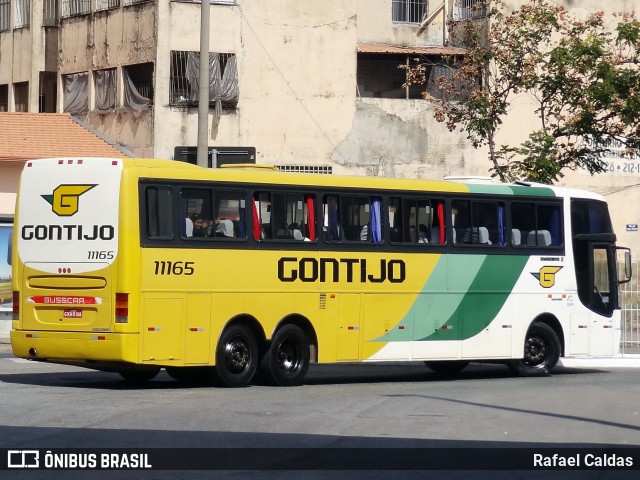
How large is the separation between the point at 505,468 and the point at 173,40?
28947 millimetres

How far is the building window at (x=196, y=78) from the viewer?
128 feet

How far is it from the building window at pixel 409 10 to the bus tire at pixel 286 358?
84.5 feet

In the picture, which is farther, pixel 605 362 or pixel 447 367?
pixel 605 362

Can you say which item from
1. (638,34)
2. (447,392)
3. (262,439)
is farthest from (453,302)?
(638,34)

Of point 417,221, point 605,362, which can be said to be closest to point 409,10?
point 605,362

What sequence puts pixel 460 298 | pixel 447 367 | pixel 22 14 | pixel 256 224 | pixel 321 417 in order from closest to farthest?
pixel 321 417 → pixel 256 224 → pixel 460 298 → pixel 447 367 → pixel 22 14

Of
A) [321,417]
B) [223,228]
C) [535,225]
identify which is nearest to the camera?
[321,417]

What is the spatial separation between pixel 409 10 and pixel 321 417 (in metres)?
31.2

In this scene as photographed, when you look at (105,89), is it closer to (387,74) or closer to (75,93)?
(75,93)

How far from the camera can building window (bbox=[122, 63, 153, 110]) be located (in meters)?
39.5

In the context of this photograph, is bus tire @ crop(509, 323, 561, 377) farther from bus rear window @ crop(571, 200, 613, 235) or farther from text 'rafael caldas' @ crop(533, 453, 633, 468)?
text 'rafael caldas' @ crop(533, 453, 633, 468)

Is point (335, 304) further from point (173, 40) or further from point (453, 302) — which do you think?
point (173, 40)

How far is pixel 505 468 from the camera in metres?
11.4

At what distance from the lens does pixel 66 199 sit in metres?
18.6
